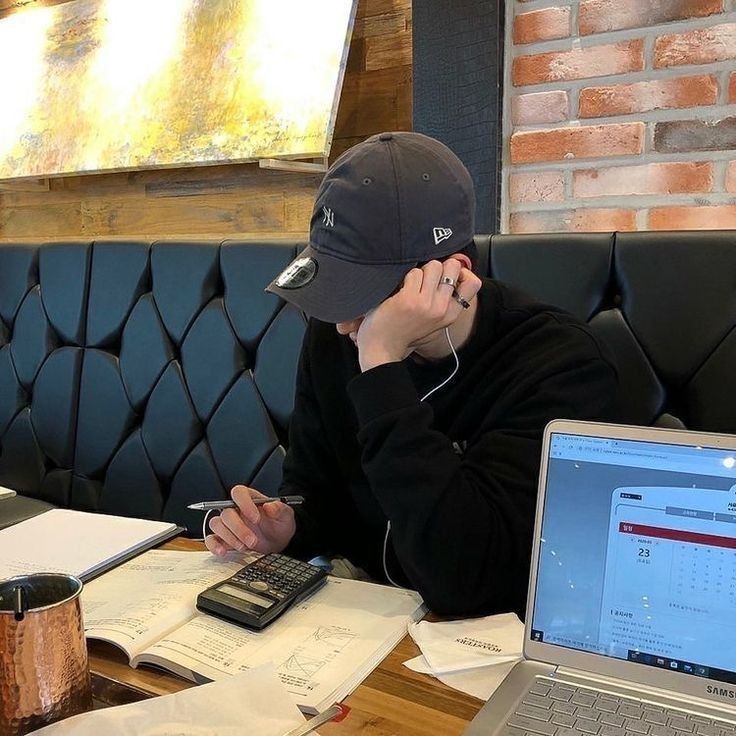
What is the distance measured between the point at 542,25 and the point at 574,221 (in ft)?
1.18

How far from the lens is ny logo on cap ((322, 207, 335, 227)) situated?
0.95 meters

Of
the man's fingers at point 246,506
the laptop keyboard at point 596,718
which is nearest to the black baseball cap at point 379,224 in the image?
the man's fingers at point 246,506

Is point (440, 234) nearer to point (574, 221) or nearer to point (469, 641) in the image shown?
point (469, 641)

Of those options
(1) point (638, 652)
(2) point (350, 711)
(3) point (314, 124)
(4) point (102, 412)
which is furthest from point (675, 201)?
(4) point (102, 412)

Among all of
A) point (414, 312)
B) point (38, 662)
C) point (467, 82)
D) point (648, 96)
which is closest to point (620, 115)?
point (648, 96)

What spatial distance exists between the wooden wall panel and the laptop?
1140 mm

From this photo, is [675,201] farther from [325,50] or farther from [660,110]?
[325,50]

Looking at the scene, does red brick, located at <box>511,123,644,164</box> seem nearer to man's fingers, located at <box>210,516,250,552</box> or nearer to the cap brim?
the cap brim

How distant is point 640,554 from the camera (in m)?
0.65

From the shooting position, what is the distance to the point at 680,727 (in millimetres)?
601

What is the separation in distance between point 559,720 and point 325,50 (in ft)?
4.84

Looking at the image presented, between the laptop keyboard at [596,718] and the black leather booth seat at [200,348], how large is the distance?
562 millimetres

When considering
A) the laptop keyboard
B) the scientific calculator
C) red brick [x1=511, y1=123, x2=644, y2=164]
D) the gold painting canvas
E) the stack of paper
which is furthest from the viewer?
the gold painting canvas

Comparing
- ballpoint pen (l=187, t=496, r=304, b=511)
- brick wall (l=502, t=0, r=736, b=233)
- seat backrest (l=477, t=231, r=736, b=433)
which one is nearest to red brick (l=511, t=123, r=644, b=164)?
brick wall (l=502, t=0, r=736, b=233)
